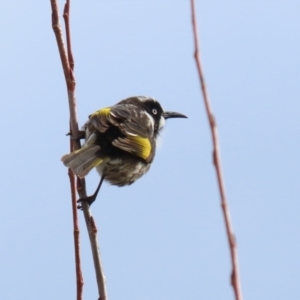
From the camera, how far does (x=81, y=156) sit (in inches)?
145

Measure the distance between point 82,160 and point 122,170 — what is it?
3.14 feet

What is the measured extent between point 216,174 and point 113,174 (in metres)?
3.32

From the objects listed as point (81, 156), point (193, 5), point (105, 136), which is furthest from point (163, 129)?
point (193, 5)

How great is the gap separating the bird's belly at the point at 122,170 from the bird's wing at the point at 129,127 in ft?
0.28

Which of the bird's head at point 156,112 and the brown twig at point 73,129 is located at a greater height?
the bird's head at point 156,112

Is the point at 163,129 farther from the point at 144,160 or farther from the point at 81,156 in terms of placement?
the point at 81,156

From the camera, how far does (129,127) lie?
4.50 m

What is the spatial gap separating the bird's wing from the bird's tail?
9.7 inches

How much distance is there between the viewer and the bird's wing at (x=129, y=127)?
4277 mm

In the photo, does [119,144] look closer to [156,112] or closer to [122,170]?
[122,170]

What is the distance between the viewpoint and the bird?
4164 millimetres

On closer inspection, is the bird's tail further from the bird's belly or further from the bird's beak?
the bird's beak

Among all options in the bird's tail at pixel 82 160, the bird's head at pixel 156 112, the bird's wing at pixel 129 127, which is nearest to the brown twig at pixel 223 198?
the bird's tail at pixel 82 160

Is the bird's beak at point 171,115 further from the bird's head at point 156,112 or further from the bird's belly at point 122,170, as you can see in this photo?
the bird's belly at point 122,170
